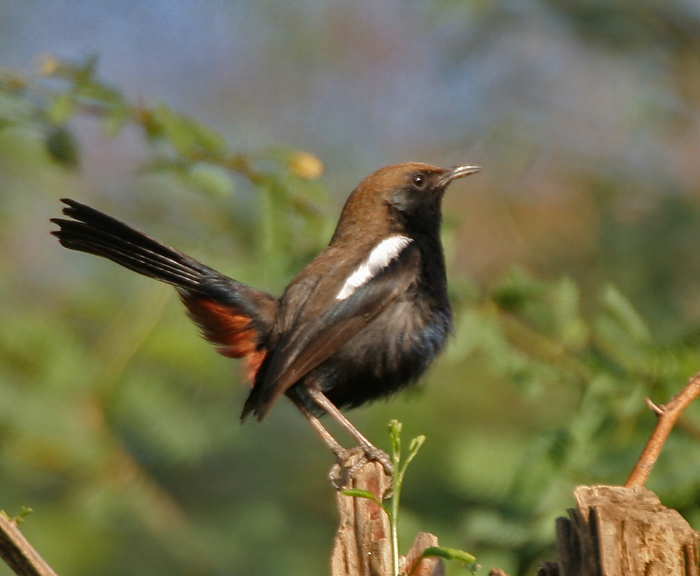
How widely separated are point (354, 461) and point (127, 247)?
1484 millimetres

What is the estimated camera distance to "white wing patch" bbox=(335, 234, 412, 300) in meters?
4.21

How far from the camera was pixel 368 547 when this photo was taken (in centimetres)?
249

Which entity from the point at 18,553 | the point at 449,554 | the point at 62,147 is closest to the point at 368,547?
the point at 449,554

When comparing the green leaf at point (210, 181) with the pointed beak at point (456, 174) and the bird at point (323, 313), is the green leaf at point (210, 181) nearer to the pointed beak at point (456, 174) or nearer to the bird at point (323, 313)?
the bird at point (323, 313)

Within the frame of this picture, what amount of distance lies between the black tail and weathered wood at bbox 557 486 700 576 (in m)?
2.70

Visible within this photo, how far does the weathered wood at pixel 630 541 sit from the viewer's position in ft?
6.57

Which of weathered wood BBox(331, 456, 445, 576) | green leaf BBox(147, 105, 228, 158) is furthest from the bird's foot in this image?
green leaf BBox(147, 105, 228, 158)

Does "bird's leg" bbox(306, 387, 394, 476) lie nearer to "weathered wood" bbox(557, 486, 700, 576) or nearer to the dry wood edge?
"weathered wood" bbox(557, 486, 700, 576)

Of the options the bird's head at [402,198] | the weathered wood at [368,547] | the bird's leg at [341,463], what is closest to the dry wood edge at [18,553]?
the weathered wood at [368,547]

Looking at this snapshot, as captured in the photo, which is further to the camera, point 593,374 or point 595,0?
point 595,0

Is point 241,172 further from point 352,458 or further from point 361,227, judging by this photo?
point 352,458

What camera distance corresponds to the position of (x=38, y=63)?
4.95m

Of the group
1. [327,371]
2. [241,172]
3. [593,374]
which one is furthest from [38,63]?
[593,374]

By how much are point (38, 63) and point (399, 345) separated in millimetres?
2598
